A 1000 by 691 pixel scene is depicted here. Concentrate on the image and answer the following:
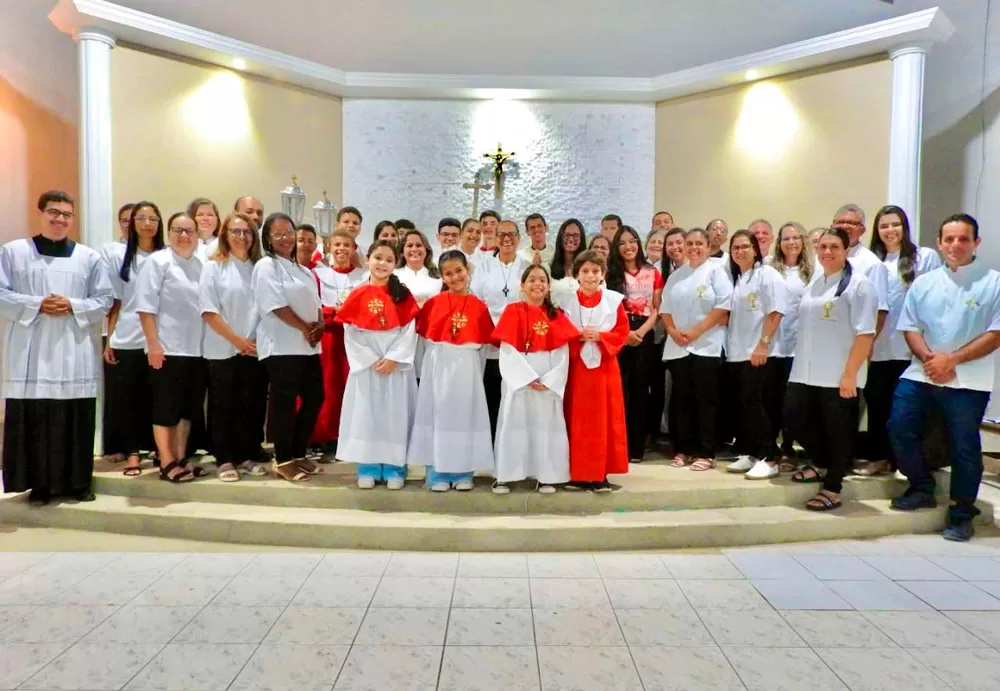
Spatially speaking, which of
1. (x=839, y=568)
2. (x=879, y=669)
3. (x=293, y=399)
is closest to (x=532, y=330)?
(x=293, y=399)

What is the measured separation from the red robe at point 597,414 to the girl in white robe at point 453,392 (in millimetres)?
513

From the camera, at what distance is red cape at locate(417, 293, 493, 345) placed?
4047mm

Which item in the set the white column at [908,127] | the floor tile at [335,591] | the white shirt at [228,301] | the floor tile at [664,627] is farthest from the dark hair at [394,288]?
the white column at [908,127]

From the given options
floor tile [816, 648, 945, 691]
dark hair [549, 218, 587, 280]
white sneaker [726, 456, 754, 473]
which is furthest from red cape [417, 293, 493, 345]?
floor tile [816, 648, 945, 691]

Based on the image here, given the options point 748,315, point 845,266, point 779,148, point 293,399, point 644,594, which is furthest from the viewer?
point 779,148

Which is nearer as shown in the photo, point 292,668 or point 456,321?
point 292,668

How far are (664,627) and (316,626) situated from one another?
143cm

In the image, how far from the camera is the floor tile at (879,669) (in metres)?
2.39

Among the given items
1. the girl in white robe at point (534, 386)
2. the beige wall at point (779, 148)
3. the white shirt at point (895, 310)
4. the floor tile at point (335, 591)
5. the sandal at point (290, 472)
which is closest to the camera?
the floor tile at point (335, 591)

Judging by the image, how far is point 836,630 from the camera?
282 cm

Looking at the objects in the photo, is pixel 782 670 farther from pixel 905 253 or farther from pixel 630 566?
pixel 905 253

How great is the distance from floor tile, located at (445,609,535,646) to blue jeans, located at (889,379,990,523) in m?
2.67

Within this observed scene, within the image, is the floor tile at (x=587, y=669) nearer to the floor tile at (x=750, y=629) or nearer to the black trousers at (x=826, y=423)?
the floor tile at (x=750, y=629)

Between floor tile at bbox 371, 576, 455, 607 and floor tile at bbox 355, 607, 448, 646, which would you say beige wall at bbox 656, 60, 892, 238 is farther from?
floor tile at bbox 355, 607, 448, 646
